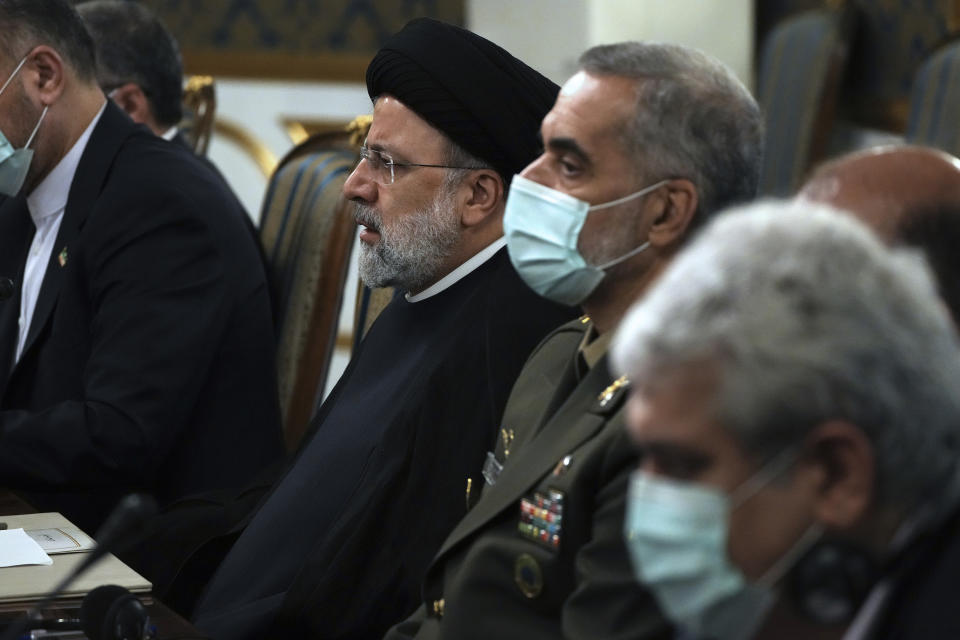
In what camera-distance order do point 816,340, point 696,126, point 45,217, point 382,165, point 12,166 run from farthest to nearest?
point 45,217, point 12,166, point 382,165, point 696,126, point 816,340

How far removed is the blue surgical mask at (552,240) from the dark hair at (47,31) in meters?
1.47

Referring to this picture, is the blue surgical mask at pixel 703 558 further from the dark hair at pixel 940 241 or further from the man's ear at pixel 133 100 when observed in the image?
the man's ear at pixel 133 100

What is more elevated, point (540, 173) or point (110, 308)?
point (540, 173)

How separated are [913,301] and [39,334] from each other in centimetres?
220

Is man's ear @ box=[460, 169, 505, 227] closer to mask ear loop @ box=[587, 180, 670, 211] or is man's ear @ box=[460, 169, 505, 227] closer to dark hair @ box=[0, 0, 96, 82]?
mask ear loop @ box=[587, 180, 670, 211]

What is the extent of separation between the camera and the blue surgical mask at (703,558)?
1.17m

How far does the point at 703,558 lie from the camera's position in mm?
1174

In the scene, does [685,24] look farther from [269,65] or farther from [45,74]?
[45,74]

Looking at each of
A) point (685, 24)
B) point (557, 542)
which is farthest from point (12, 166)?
point (685, 24)


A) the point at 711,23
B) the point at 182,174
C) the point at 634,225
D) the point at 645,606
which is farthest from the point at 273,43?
the point at 645,606

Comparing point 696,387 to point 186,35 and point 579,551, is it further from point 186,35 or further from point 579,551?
point 186,35

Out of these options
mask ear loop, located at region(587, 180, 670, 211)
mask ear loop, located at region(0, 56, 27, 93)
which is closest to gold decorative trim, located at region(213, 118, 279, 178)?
mask ear loop, located at region(0, 56, 27, 93)

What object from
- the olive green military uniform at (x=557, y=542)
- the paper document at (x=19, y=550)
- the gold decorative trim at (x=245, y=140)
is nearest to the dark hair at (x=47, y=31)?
the paper document at (x=19, y=550)

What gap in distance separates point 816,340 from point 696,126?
0.80 meters
